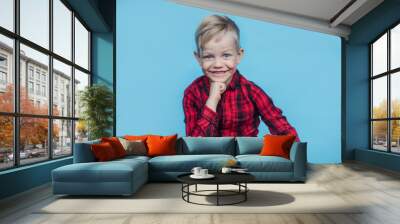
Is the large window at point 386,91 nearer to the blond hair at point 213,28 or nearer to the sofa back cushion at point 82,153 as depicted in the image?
the blond hair at point 213,28

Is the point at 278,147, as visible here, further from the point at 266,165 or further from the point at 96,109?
the point at 96,109

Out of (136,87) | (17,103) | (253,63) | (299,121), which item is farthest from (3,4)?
(299,121)

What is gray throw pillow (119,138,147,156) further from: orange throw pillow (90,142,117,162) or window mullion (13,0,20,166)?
window mullion (13,0,20,166)

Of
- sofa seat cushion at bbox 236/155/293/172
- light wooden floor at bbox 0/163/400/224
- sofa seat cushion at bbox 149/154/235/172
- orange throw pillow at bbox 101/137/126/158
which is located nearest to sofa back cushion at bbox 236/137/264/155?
sofa seat cushion at bbox 236/155/293/172

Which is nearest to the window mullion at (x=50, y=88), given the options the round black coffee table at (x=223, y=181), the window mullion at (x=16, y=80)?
the window mullion at (x=16, y=80)

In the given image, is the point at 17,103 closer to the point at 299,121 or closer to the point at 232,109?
the point at 232,109

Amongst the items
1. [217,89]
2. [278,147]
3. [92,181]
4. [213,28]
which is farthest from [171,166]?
[213,28]

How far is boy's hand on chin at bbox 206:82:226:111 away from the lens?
848cm

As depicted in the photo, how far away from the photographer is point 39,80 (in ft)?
19.0

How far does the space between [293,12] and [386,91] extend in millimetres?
2687

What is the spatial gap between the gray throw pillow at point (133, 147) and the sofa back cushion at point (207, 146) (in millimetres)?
713

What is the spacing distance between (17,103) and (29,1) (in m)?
1.59

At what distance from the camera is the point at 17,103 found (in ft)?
16.4

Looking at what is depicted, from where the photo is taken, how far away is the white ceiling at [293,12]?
26.0ft
